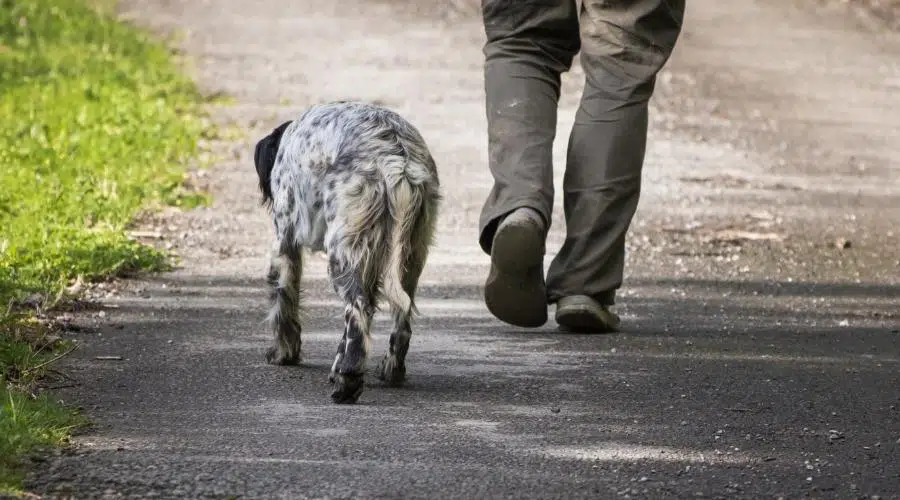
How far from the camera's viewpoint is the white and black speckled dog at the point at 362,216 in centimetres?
566

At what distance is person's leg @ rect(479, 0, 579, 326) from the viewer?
6195mm

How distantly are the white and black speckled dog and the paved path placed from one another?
0.58 feet

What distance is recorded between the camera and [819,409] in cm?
550

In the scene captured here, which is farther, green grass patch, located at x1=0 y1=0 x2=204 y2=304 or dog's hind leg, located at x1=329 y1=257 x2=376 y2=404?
green grass patch, located at x1=0 y1=0 x2=204 y2=304

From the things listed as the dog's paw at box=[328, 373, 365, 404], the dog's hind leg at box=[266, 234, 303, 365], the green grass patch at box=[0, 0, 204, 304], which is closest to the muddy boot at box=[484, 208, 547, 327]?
Answer: the dog's hind leg at box=[266, 234, 303, 365]

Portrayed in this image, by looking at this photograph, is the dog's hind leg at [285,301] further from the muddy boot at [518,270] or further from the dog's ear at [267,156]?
the muddy boot at [518,270]

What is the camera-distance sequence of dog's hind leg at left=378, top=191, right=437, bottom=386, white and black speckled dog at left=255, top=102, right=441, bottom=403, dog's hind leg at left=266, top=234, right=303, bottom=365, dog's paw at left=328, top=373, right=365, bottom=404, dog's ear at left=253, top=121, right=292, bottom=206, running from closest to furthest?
dog's paw at left=328, top=373, right=365, bottom=404, white and black speckled dog at left=255, top=102, right=441, bottom=403, dog's hind leg at left=378, top=191, right=437, bottom=386, dog's hind leg at left=266, top=234, right=303, bottom=365, dog's ear at left=253, top=121, right=292, bottom=206

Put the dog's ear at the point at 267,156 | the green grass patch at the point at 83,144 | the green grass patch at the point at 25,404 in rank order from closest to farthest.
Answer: the green grass patch at the point at 25,404
the dog's ear at the point at 267,156
the green grass patch at the point at 83,144

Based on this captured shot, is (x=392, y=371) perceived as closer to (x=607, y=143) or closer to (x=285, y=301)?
(x=285, y=301)

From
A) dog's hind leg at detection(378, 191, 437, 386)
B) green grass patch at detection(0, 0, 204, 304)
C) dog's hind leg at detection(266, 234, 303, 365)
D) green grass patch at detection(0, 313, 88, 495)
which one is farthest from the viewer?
green grass patch at detection(0, 0, 204, 304)

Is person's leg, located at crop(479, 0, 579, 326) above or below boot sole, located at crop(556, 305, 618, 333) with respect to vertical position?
above

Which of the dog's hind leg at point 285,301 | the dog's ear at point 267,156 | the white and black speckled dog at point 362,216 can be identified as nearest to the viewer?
the white and black speckled dog at point 362,216

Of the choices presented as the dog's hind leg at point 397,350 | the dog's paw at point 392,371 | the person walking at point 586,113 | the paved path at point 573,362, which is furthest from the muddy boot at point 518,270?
the dog's paw at point 392,371

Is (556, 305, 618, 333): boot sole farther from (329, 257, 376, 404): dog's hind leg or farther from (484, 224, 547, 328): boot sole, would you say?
(329, 257, 376, 404): dog's hind leg
